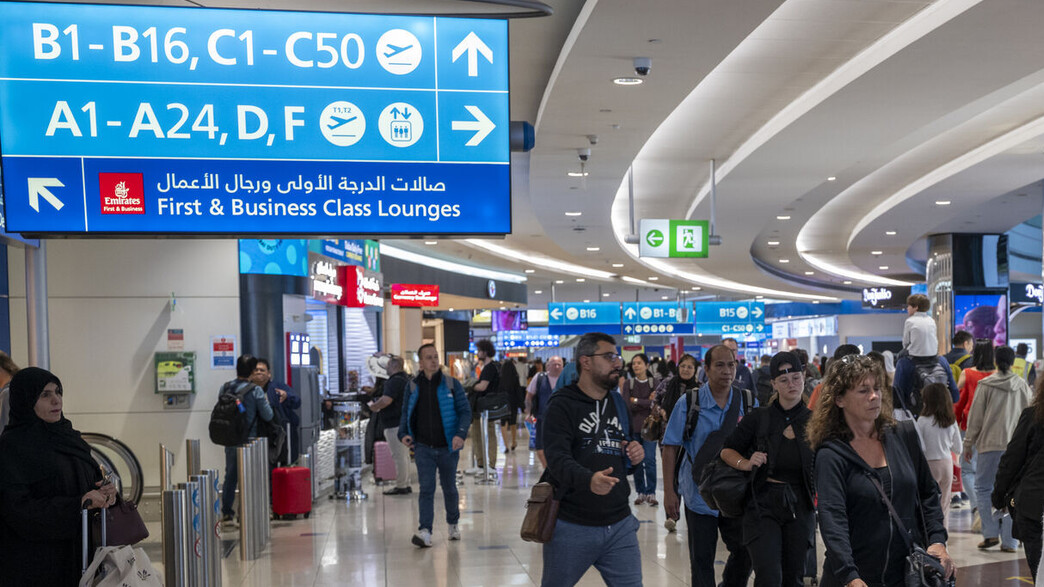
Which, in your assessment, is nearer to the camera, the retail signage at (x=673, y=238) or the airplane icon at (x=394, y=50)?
the airplane icon at (x=394, y=50)

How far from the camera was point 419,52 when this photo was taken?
4.58 m

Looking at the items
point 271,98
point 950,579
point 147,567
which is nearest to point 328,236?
point 271,98

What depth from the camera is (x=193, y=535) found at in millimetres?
5066

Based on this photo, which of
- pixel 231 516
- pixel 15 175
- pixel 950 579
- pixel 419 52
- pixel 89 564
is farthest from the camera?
pixel 231 516

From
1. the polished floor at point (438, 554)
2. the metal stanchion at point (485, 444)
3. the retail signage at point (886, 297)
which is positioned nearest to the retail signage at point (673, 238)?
the metal stanchion at point (485, 444)

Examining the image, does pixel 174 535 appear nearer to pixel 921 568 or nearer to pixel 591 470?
pixel 591 470

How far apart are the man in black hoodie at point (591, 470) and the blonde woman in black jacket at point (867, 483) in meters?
1.06

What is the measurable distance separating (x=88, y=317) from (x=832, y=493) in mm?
8773

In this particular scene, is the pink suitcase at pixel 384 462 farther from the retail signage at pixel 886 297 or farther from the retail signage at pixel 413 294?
the retail signage at pixel 886 297

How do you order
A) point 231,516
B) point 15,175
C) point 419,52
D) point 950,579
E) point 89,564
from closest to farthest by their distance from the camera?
point 950,579
point 89,564
point 15,175
point 419,52
point 231,516

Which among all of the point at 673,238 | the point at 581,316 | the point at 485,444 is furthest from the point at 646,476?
the point at 581,316

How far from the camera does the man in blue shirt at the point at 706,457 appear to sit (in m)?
5.27

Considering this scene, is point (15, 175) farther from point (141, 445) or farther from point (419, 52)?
point (141, 445)

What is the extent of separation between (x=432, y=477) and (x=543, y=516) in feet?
13.8
